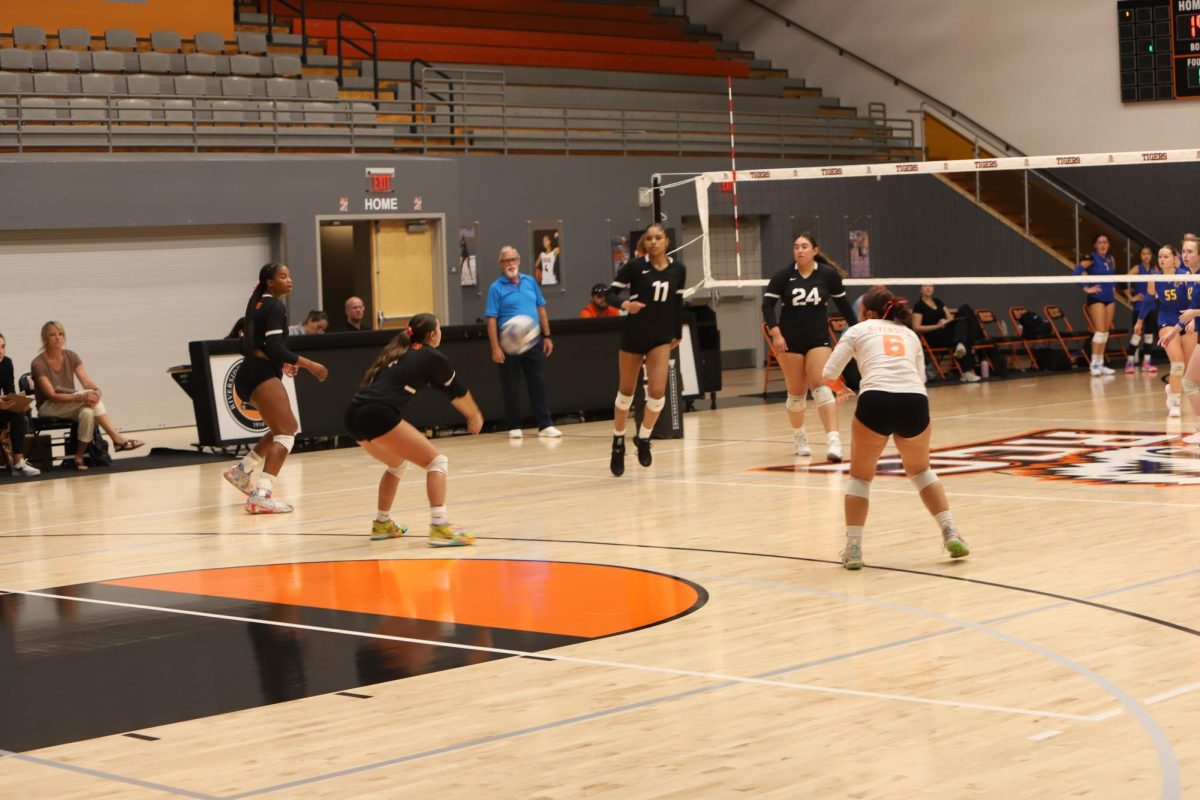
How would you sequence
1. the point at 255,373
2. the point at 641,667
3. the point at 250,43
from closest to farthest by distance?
the point at 641,667
the point at 255,373
the point at 250,43

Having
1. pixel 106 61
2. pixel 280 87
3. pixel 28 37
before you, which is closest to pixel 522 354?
pixel 280 87

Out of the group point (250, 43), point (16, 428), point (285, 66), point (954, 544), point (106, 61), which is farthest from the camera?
point (250, 43)

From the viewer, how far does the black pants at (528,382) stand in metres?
16.7

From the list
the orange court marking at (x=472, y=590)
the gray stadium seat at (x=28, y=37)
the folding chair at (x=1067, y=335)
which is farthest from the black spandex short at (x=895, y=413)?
the folding chair at (x=1067, y=335)

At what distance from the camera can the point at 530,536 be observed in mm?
10102

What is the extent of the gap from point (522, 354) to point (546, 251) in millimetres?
7208

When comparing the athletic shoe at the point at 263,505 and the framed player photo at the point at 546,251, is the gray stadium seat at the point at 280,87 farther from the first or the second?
the athletic shoe at the point at 263,505

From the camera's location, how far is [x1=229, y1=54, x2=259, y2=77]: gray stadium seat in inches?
862

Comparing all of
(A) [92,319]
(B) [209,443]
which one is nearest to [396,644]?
(B) [209,443]

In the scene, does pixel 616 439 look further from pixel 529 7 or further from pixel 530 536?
pixel 529 7

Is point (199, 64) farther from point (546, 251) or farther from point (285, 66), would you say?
point (546, 251)

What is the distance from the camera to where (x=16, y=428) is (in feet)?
48.1

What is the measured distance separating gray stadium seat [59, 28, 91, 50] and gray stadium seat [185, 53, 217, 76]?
1.38 meters

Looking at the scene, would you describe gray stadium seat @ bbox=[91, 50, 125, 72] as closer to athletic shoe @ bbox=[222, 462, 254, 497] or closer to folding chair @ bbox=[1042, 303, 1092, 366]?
athletic shoe @ bbox=[222, 462, 254, 497]
